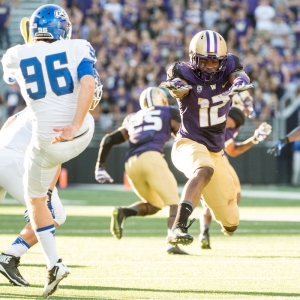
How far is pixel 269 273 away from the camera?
19.5 feet

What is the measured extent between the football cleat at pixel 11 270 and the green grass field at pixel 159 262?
0.20 ft

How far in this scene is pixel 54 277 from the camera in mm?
5016

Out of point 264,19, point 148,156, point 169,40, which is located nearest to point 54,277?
point 148,156

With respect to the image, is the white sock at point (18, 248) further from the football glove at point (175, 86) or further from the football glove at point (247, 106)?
the football glove at point (247, 106)

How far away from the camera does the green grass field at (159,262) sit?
5172 mm

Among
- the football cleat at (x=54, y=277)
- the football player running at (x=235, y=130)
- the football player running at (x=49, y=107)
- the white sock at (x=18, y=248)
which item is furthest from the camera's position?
the football player running at (x=235, y=130)

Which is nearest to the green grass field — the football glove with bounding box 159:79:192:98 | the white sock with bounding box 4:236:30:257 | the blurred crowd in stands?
the white sock with bounding box 4:236:30:257

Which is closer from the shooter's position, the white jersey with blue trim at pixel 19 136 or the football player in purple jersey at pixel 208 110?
the white jersey with blue trim at pixel 19 136

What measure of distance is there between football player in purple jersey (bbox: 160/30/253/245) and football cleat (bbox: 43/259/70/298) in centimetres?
144

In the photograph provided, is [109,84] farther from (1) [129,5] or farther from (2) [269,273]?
(2) [269,273]

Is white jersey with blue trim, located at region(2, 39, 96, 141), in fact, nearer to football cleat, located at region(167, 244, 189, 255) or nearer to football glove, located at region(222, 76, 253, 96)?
football glove, located at region(222, 76, 253, 96)

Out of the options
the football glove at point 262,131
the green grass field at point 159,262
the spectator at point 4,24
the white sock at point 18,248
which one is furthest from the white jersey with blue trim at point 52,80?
the spectator at point 4,24

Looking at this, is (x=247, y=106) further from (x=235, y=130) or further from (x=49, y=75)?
(x=49, y=75)

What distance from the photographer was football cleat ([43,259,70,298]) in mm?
4977
